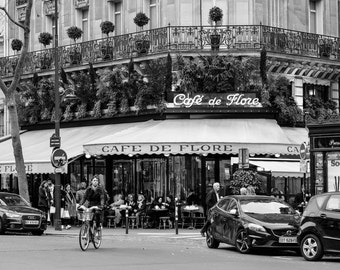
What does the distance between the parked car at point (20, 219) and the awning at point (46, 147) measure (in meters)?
4.62

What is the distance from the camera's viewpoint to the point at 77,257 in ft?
68.5

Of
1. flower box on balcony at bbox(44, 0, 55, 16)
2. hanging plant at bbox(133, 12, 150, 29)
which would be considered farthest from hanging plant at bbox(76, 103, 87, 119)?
flower box on balcony at bbox(44, 0, 55, 16)

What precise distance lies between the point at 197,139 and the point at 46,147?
8.08 m

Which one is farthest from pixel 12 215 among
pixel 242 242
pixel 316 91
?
pixel 316 91

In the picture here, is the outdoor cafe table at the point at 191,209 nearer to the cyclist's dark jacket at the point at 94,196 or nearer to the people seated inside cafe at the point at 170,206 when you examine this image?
the people seated inside cafe at the point at 170,206

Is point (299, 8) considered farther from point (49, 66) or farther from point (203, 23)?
point (49, 66)

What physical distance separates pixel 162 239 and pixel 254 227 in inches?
272

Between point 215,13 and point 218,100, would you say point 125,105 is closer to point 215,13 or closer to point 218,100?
point 218,100

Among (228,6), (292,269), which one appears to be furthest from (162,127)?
(292,269)

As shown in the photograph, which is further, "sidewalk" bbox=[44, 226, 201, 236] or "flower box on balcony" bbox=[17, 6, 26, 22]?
"flower box on balcony" bbox=[17, 6, 26, 22]

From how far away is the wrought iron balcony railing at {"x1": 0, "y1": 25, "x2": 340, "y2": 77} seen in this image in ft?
119

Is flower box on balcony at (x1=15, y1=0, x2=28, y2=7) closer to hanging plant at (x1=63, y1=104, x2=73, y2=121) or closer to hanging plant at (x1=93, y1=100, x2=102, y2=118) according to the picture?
hanging plant at (x1=63, y1=104, x2=73, y2=121)

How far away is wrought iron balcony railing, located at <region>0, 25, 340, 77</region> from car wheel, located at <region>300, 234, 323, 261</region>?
16382 millimetres

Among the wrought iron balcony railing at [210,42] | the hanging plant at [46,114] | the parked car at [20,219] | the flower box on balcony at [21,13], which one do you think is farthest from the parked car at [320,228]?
the flower box on balcony at [21,13]
